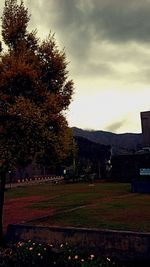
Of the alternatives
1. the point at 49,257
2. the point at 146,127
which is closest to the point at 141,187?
the point at 49,257

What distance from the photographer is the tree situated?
1522cm

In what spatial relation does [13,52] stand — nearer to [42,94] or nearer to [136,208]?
[42,94]

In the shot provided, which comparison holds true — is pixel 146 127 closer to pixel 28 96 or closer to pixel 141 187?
pixel 141 187

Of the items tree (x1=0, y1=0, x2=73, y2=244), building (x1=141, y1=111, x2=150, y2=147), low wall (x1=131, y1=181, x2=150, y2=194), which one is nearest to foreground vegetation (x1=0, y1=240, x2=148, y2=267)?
tree (x1=0, y1=0, x2=73, y2=244)

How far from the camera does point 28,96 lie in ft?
54.4

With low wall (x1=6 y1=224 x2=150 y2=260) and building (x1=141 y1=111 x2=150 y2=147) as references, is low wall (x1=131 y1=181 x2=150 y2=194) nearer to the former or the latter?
low wall (x1=6 y1=224 x2=150 y2=260)

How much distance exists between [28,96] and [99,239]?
7.93 meters

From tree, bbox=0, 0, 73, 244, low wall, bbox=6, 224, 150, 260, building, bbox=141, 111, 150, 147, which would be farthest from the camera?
building, bbox=141, 111, 150, 147

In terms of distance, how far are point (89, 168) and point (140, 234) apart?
4762 cm

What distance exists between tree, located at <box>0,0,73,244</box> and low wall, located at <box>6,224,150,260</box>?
2.97m

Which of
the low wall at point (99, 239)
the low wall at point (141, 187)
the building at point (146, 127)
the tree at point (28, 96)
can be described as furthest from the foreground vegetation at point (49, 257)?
the building at point (146, 127)

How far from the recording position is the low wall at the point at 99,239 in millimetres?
11938

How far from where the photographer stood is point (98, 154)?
65562 millimetres

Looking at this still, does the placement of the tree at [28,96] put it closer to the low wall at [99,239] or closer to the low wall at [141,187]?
the low wall at [99,239]
